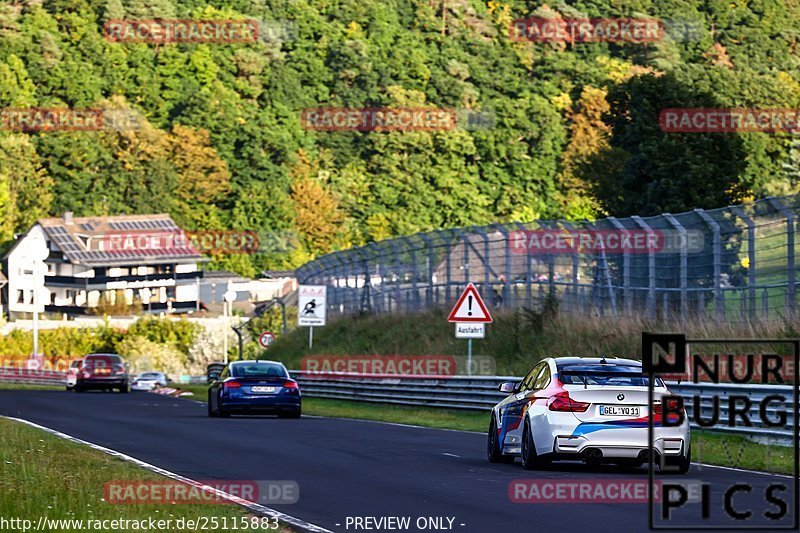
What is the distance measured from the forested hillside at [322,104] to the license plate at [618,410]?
121397 millimetres

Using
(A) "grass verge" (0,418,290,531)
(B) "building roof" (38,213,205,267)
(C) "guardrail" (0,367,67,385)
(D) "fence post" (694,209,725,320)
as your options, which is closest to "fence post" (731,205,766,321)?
(D) "fence post" (694,209,725,320)

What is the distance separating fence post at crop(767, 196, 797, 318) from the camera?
2770cm

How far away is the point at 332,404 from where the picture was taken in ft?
145

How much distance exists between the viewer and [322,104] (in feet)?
559

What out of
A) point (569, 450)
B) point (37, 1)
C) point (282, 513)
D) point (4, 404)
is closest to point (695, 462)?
point (569, 450)

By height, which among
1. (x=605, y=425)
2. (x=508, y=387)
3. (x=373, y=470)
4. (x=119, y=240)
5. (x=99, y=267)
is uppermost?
(x=119, y=240)

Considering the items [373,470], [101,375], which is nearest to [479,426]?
[373,470]

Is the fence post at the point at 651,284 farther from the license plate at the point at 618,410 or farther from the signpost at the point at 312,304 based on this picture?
the license plate at the point at 618,410

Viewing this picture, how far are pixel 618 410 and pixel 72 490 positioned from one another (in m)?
5.81

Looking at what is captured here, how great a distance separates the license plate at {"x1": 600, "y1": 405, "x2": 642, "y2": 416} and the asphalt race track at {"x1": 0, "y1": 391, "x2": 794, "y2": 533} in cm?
67

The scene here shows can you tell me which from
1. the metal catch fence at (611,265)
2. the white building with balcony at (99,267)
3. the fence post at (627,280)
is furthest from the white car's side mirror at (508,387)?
the white building with balcony at (99,267)

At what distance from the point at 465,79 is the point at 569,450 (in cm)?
16083

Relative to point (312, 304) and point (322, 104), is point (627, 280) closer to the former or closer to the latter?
point (312, 304)

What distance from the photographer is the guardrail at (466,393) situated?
22516 millimetres
